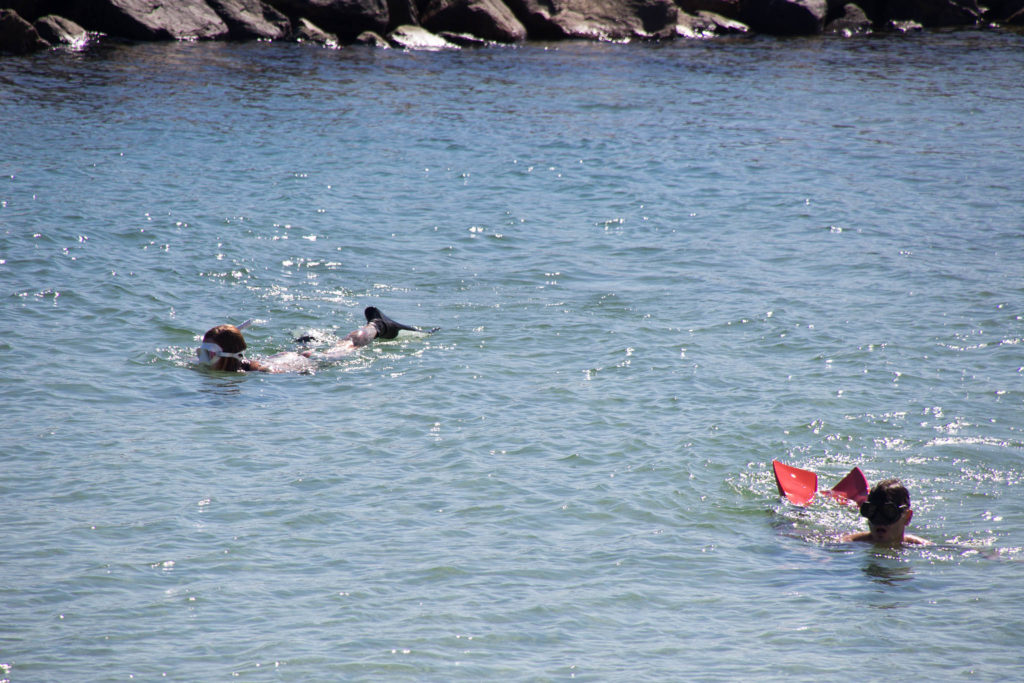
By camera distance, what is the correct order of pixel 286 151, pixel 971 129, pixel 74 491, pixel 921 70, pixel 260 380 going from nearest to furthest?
pixel 74 491, pixel 260 380, pixel 286 151, pixel 971 129, pixel 921 70

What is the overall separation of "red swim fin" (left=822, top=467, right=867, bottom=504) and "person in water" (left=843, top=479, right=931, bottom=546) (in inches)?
21.3

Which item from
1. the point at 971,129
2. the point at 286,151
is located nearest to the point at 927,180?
the point at 971,129

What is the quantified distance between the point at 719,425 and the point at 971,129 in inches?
637

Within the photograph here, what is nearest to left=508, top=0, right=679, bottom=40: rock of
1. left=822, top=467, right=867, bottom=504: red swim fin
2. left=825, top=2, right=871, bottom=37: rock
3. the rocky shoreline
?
the rocky shoreline

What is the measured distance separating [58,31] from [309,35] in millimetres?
7078

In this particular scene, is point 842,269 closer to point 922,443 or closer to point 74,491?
point 922,443

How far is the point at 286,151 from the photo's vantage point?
822 inches

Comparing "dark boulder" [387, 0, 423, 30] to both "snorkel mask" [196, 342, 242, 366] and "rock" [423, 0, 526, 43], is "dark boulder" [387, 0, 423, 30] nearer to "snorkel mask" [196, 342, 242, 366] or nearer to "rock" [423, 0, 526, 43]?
"rock" [423, 0, 526, 43]

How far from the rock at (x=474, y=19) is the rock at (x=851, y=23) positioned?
11.6 metres

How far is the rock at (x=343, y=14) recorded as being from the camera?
32.1 meters

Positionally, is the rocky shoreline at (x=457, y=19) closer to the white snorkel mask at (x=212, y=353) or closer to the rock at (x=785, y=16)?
the rock at (x=785, y=16)

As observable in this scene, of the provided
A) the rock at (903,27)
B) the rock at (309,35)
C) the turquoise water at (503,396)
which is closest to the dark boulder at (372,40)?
the rock at (309,35)

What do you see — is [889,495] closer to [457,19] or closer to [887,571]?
[887,571]

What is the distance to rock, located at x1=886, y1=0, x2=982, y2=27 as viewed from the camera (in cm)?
3765
